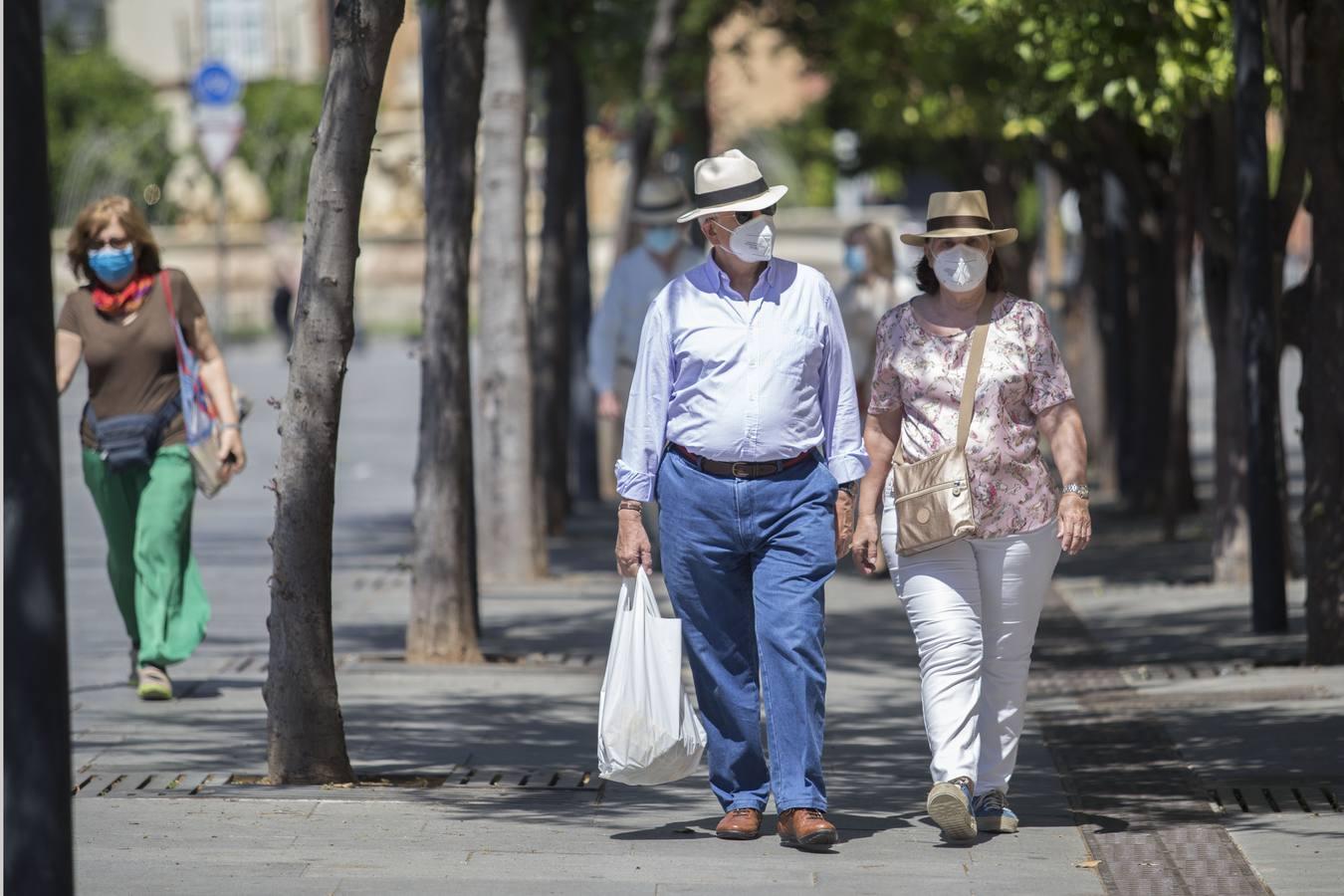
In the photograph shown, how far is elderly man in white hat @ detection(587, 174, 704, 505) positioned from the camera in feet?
41.9

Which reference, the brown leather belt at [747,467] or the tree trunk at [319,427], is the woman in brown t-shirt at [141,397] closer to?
the tree trunk at [319,427]

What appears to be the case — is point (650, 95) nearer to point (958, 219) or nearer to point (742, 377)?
point (958, 219)

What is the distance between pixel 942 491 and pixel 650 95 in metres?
12.3

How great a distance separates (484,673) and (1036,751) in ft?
9.14

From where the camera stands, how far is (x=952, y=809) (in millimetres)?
6965

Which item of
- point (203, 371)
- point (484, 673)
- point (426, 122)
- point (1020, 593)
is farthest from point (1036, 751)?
point (426, 122)

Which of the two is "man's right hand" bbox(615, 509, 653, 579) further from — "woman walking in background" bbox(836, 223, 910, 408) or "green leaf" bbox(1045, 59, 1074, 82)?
"woman walking in background" bbox(836, 223, 910, 408)

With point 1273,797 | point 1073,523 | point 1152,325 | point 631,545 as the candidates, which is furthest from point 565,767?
point 1152,325

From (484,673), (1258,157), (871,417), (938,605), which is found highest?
(1258,157)

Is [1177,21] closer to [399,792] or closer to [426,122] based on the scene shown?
[426,122]

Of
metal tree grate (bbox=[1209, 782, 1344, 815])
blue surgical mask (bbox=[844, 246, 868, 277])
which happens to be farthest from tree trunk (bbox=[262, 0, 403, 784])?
blue surgical mask (bbox=[844, 246, 868, 277])

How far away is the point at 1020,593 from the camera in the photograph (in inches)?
286

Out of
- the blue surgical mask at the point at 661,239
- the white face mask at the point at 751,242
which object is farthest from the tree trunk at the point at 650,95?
the white face mask at the point at 751,242

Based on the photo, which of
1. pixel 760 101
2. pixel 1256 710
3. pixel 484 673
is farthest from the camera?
pixel 760 101
